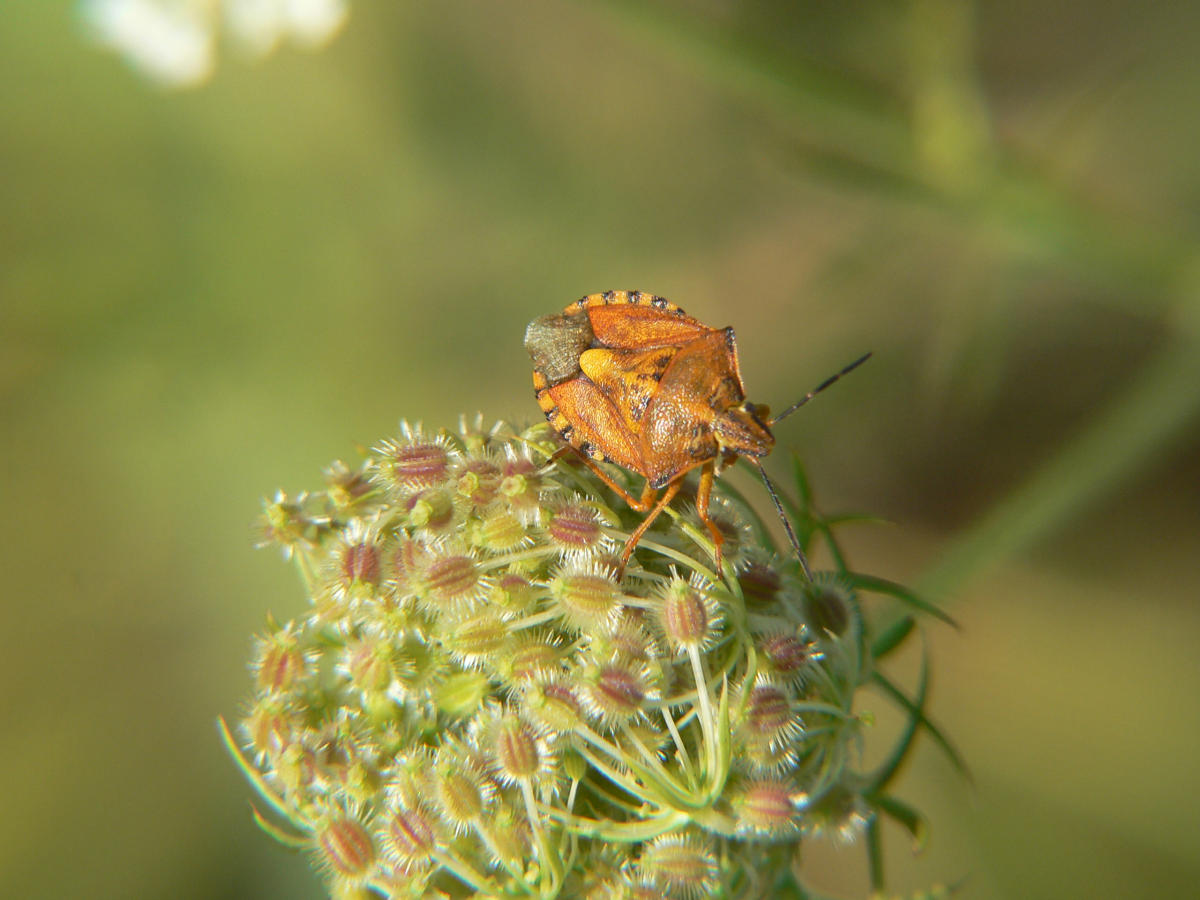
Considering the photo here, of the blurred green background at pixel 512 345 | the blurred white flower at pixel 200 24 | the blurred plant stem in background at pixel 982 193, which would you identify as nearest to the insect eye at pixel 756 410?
the blurred plant stem in background at pixel 982 193

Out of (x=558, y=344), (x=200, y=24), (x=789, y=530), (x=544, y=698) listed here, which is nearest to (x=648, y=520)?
(x=789, y=530)

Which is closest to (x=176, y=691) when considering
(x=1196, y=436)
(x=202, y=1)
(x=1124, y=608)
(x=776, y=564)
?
(x=202, y=1)

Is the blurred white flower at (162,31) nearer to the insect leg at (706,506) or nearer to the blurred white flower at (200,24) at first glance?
the blurred white flower at (200,24)

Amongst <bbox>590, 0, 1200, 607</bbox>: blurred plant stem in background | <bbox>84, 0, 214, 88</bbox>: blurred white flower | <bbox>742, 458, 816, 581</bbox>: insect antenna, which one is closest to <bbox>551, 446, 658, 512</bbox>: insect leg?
<bbox>742, 458, 816, 581</bbox>: insect antenna

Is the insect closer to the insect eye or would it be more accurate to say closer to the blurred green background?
the insect eye

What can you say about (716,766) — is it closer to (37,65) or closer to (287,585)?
(287,585)
